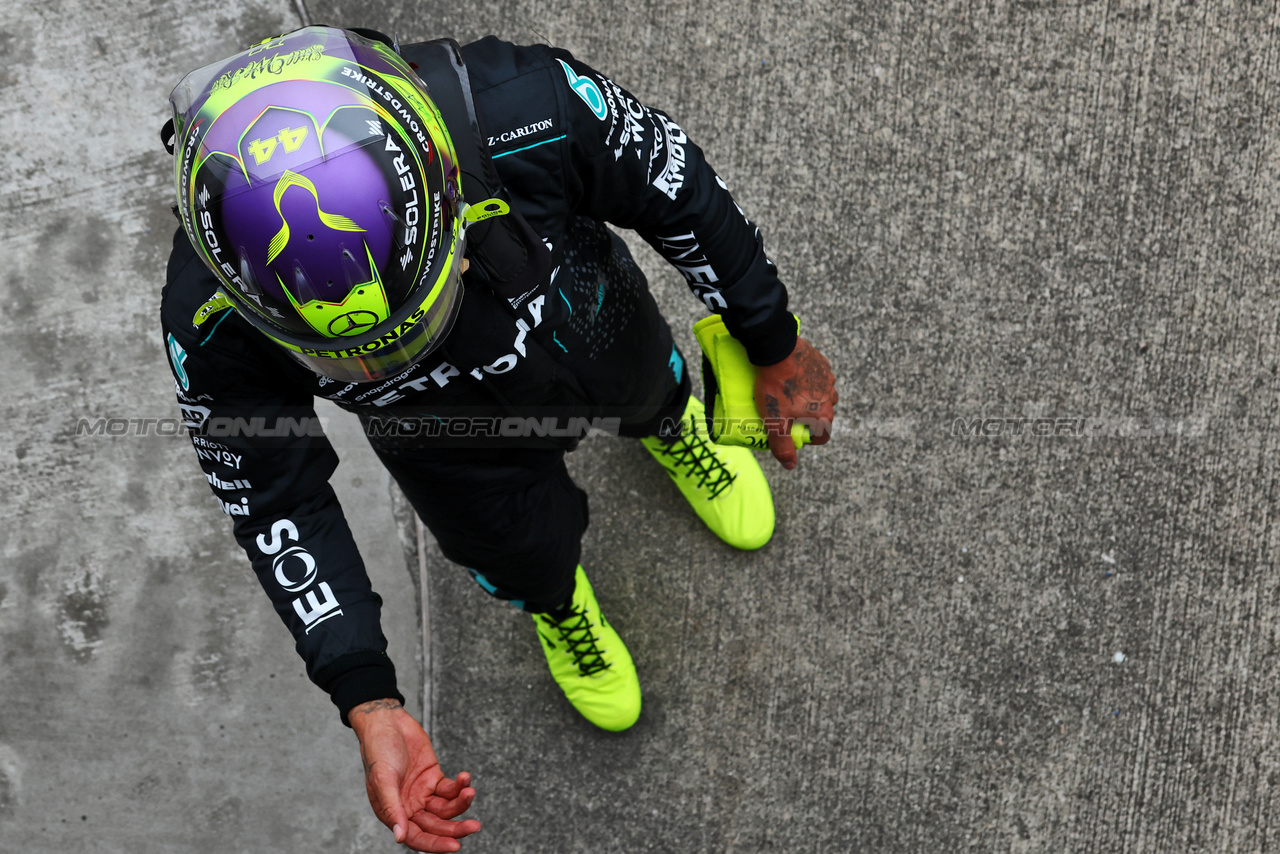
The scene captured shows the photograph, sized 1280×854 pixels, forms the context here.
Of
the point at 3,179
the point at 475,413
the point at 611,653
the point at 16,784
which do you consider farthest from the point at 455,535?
the point at 3,179

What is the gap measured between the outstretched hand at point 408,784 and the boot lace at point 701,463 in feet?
4.02

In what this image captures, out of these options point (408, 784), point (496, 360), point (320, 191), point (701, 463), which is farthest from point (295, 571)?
point (701, 463)

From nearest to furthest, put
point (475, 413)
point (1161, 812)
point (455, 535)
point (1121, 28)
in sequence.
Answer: point (475, 413)
point (455, 535)
point (1161, 812)
point (1121, 28)

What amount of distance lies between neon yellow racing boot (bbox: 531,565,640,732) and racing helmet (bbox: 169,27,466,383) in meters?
1.29

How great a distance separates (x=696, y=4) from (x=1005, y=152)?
1.09 m

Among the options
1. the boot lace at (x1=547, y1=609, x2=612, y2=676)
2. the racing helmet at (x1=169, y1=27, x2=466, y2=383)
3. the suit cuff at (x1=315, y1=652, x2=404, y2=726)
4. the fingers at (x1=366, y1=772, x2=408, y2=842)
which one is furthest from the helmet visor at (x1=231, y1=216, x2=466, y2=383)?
the boot lace at (x1=547, y1=609, x2=612, y2=676)

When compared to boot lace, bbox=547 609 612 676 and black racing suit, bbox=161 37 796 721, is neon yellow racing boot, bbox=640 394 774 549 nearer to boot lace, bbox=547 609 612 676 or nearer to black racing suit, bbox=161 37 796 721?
boot lace, bbox=547 609 612 676

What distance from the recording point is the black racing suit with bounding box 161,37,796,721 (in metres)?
1.41

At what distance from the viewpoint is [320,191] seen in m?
1.18

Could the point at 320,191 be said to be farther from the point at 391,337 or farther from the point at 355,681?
the point at 355,681

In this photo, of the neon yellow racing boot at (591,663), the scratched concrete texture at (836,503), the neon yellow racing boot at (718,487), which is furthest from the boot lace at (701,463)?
the neon yellow racing boot at (591,663)

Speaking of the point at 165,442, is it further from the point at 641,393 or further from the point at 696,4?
the point at 696,4

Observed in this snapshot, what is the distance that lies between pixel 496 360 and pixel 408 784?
29.8 inches

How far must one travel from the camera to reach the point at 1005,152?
2.62 m
